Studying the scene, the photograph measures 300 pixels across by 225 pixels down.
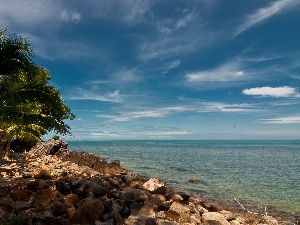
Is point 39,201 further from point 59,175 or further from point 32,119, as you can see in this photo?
point 59,175

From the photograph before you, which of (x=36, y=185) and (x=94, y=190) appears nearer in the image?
(x=94, y=190)

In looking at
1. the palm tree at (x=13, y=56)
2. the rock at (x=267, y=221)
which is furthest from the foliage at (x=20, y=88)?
the rock at (x=267, y=221)

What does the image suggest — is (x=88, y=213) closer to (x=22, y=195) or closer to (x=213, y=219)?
(x=22, y=195)

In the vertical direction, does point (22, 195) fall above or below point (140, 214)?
above

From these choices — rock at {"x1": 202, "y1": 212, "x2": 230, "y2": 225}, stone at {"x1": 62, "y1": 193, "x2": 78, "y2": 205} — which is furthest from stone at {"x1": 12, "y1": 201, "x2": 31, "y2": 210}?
rock at {"x1": 202, "y1": 212, "x2": 230, "y2": 225}

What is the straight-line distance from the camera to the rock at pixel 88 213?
948 cm

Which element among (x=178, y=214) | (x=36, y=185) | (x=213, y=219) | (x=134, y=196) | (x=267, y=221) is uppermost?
(x=36, y=185)

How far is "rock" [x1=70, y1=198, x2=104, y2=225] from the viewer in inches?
373

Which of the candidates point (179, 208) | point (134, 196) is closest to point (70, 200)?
point (134, 196)

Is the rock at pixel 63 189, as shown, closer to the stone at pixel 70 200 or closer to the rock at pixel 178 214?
the stone at pixel 70 200

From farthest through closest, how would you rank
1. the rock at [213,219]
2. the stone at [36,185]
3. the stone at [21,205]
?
the stone at [36,185] < the stone at [21,205] < the rock at [213,219]

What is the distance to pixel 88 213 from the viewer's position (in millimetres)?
9688

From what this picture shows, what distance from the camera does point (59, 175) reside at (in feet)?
58.7

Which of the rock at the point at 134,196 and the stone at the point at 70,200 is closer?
the stone at the point at 70,200
